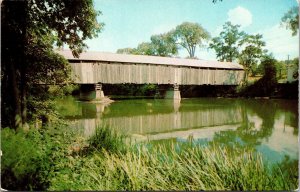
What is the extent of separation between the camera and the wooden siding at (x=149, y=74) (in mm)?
18516

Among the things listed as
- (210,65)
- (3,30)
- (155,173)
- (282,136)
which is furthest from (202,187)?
(210,65)

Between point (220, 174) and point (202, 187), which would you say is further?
point (220, 174)

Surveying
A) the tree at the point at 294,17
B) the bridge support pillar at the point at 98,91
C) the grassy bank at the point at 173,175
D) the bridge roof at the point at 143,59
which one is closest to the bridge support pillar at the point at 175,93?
the bridge roof at the point at 143,59

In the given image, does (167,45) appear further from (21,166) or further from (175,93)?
(21,166)

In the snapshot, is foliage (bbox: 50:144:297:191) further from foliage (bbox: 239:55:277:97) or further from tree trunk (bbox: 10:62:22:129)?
foliage (bbox: 239:55:277:97)

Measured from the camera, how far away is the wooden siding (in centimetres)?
1852

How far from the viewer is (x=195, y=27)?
3006cm

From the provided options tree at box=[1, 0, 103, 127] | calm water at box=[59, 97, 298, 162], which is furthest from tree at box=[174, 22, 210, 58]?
tree at box=[1, 0, 103, 127]

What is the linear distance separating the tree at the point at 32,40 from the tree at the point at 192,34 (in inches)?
931

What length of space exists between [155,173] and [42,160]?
139cm

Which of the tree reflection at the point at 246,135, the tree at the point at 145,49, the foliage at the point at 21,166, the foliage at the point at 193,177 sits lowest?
the tree reflection at the point at 246,135

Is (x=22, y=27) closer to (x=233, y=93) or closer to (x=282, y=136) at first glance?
(x=282, y=136)

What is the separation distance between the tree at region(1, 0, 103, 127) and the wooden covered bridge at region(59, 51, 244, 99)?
31.6ft

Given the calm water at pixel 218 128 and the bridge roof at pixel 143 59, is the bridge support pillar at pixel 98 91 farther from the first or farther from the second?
the calm water at pixel 218 128
